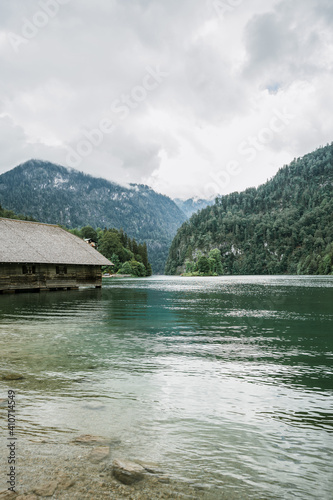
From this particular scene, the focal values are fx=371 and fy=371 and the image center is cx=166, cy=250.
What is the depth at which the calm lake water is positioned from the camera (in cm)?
494

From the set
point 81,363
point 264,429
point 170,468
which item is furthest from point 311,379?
point 81,363

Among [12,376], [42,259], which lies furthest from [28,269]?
[12,376]

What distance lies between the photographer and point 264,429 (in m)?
6.15

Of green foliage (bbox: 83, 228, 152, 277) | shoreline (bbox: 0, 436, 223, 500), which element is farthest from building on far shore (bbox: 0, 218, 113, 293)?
green foliage (bbox: 83, 228, 152, 277)

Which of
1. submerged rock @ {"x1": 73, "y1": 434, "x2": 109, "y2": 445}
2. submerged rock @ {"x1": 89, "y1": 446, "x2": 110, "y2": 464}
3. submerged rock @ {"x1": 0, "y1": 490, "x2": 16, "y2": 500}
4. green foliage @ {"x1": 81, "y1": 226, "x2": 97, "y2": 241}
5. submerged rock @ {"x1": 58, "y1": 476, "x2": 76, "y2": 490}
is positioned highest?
green foliage @ {"x1": 81, "y1": 226, "x2": 97, "y2": 241}

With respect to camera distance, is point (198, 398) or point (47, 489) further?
point (198, 398)

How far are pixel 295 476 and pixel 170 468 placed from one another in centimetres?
158

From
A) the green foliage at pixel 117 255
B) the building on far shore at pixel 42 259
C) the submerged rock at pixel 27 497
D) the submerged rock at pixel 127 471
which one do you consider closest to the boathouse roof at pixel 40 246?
the building on far shore at pixel 42 259

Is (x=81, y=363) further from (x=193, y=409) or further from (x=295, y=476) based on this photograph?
(x=295, y=476)

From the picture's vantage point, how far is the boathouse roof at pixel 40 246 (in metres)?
42.7

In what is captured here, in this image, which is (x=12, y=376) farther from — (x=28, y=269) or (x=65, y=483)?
(x=28, y=269)

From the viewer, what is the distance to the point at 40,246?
46906 millimetres

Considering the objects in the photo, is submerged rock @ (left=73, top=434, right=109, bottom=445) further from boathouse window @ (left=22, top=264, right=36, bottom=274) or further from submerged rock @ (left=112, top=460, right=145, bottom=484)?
boathouse window @ (left=22, top=264, right=36, bottom=274)

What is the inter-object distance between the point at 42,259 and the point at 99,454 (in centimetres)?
4175
